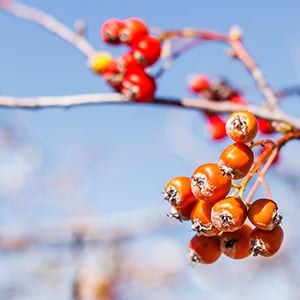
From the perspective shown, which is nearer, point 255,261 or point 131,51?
point 131,51

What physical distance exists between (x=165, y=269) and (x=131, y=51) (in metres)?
5.95

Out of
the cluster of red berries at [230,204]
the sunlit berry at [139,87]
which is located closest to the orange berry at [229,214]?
the cluster of red berries at [230,204]

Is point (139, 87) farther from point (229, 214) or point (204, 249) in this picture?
point (229, 214)

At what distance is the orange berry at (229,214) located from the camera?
141 cm

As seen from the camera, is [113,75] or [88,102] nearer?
[88,102]

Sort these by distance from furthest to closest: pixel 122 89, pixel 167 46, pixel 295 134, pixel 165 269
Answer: pixel 165 269
pixel 167 46
pixel 122 89
pixel 295 134

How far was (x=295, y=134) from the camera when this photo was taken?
5.74ft

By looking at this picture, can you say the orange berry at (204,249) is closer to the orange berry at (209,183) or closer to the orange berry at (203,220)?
the orange berry at (203,220)

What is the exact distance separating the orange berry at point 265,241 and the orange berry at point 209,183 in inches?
5.6

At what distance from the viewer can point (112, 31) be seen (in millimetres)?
2621

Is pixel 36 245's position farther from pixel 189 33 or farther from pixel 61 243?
pixel 189 33

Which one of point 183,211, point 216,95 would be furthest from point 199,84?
point 183,211

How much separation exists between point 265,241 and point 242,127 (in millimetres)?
307

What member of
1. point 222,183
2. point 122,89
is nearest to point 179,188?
point 222,183
